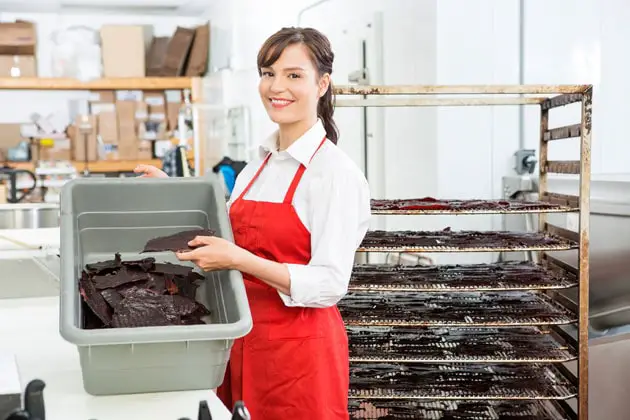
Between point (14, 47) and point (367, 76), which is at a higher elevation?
point (14, 47)

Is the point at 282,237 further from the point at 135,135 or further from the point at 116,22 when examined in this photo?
the point at 116,22

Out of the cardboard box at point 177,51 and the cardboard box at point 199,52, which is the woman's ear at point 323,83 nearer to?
the cardboard box at point 177,51

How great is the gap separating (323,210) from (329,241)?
0.26ft

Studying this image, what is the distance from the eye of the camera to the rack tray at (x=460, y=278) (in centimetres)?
266

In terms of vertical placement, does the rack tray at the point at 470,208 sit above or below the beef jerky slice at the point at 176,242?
below

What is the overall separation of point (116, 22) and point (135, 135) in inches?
67.1

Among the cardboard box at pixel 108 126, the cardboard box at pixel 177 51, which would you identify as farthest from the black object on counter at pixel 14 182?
the cardboard box at pixel 177 51

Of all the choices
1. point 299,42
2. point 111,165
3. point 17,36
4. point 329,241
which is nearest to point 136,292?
point 329,241

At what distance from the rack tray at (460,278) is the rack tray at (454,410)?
46cm

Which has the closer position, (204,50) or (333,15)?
(333,15)

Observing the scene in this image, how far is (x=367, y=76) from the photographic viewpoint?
4.74 meters

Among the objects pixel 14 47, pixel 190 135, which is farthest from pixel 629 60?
pixel 14 47

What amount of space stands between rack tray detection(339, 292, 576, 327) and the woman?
2.45 ft

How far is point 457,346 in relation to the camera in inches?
111
